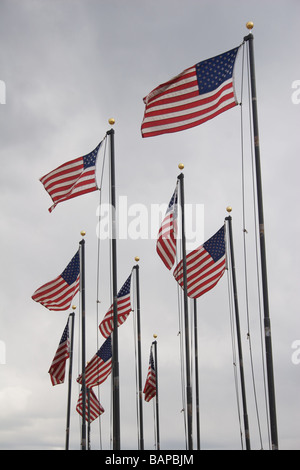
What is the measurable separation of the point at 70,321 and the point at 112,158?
2404cm

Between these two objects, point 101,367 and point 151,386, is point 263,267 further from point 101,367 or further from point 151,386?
point 151,386

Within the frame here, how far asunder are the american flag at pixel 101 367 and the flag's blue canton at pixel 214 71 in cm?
2165

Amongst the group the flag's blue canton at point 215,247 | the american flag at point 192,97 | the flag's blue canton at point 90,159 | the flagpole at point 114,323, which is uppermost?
the flag's blue canton at point 90,159

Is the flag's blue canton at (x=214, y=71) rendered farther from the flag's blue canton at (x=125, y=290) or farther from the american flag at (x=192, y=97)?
the flag's blue canton at (x=125, y=290)

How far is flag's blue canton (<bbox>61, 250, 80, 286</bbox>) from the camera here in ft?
106

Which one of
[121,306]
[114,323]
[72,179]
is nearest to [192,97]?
[72,179]

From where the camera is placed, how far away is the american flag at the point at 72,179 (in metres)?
24.3

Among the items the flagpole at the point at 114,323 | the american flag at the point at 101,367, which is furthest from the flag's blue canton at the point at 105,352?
the flagpole at the point at 114,323

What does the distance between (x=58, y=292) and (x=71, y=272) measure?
1.31 meters

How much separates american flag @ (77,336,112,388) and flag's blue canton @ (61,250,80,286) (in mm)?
6770

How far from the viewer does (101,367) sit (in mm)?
37219

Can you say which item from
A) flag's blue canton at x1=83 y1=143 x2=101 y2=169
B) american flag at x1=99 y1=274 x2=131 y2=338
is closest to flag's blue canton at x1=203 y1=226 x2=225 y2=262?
flag's blue canton at x1=83 y1=143 x2=101 y2=169
